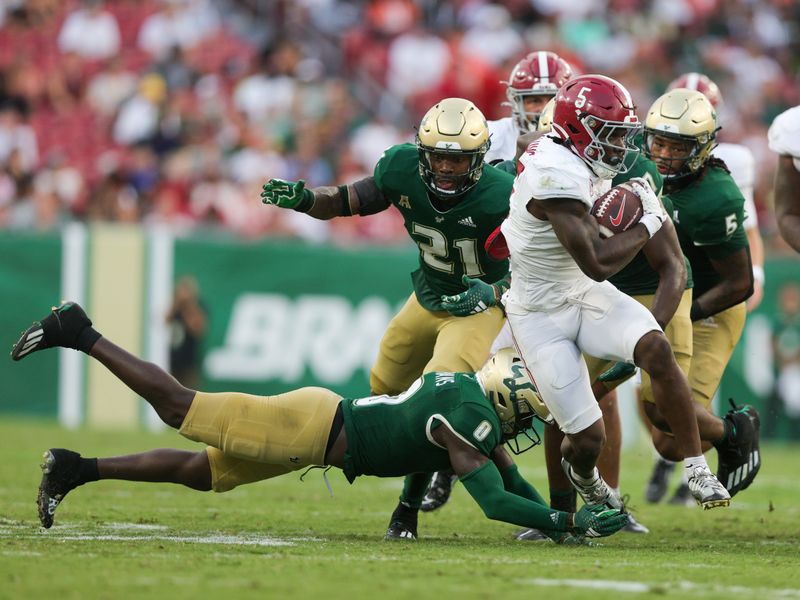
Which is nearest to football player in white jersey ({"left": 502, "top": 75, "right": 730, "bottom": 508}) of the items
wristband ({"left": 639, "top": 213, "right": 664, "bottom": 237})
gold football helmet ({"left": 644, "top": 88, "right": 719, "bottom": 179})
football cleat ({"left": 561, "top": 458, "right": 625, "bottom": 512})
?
wristband ({"left": 639, "top": 213, "right": 664, "bottom": 237})

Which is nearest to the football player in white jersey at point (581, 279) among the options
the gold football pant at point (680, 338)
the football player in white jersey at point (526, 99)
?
the gold football pant at point (680, 338)

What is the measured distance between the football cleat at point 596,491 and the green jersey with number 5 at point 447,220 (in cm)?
106

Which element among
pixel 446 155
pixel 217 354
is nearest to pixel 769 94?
pixel 217 354

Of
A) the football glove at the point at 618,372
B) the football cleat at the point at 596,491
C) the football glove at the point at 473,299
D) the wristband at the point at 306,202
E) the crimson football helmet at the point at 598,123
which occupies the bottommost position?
the football cleat at the point at 596,491

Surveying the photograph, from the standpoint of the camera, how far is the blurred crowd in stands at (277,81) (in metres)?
Result: 13.2

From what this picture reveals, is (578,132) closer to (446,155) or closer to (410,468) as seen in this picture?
(446,155)

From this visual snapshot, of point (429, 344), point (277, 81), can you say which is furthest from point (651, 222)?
point (277, 81)

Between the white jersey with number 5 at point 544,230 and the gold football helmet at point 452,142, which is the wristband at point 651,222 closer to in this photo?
the white jersey with number 5 at point 544,230

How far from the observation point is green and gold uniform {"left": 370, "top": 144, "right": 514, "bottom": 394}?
6406 millimetres

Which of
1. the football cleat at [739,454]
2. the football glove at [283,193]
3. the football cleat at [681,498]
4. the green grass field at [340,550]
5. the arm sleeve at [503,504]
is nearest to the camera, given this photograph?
the green grass field at [340,550]

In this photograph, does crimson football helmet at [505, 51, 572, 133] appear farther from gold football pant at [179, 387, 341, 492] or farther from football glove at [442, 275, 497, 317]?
gold football pant at [179, 387, 341, 492]

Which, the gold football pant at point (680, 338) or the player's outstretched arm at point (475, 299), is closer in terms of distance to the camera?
the player's outstretched arm at point (475, 299)

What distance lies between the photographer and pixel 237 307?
1225cm

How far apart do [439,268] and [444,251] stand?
11cm
